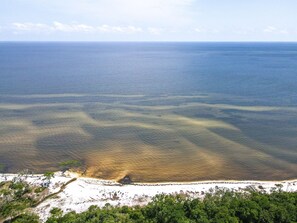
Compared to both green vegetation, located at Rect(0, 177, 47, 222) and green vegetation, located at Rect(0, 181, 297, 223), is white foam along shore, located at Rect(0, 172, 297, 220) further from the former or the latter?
green vegetation, located at Rect(0, 181, 297, 223)

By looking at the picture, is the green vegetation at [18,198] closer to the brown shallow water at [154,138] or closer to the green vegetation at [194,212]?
the green vegetation at [194,212]

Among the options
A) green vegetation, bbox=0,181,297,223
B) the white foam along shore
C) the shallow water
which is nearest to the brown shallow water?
the shallow water

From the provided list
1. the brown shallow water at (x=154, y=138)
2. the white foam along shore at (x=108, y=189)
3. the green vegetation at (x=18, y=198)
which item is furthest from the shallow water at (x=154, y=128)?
the green vegetation at (x=18, y=198)

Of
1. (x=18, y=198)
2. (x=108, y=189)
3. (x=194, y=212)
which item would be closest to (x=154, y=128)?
(x=108, y=189)

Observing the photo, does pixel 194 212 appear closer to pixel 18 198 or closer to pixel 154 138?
pixel 18 198

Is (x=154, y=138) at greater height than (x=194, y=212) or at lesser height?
lesser

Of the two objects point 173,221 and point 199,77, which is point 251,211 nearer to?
point 173,221

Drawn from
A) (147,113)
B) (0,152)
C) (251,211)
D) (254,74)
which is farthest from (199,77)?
(251,211)
